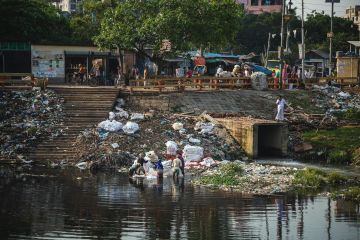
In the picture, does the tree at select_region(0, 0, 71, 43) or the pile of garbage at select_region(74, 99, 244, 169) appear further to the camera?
the tree at select_region(0, 0, 71, 43)

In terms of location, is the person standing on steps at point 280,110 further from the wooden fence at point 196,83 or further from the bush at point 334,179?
the bush at point 334,179

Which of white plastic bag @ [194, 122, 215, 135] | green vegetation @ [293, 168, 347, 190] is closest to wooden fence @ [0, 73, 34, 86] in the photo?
white plastic bag @ [194, 122, 215, 135]

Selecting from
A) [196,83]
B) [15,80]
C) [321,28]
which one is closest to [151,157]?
[196,83]

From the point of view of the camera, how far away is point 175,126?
33812mm

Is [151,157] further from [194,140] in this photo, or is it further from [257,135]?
[257,135]

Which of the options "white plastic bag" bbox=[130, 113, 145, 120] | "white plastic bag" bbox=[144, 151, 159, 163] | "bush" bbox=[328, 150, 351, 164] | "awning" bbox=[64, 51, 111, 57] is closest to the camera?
Answer: "white plastic bag" bbox=[144, 151, 159, 163]

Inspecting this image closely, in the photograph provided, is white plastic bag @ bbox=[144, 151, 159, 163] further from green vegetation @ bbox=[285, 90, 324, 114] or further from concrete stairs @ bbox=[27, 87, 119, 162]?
green vegetation @ bbox=[285, 90, 324, 114]

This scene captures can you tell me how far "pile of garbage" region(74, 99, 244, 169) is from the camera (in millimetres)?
30703

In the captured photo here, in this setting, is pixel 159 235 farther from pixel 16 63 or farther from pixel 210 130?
pixel 16 63

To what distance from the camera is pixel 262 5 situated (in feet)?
380

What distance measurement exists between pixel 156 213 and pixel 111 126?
1314cm

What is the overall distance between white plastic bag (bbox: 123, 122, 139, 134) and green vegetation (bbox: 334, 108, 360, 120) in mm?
12715

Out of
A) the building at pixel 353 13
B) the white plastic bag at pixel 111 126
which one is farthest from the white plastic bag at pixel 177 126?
the building at pixel 353 13

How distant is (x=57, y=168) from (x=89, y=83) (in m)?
17.0
